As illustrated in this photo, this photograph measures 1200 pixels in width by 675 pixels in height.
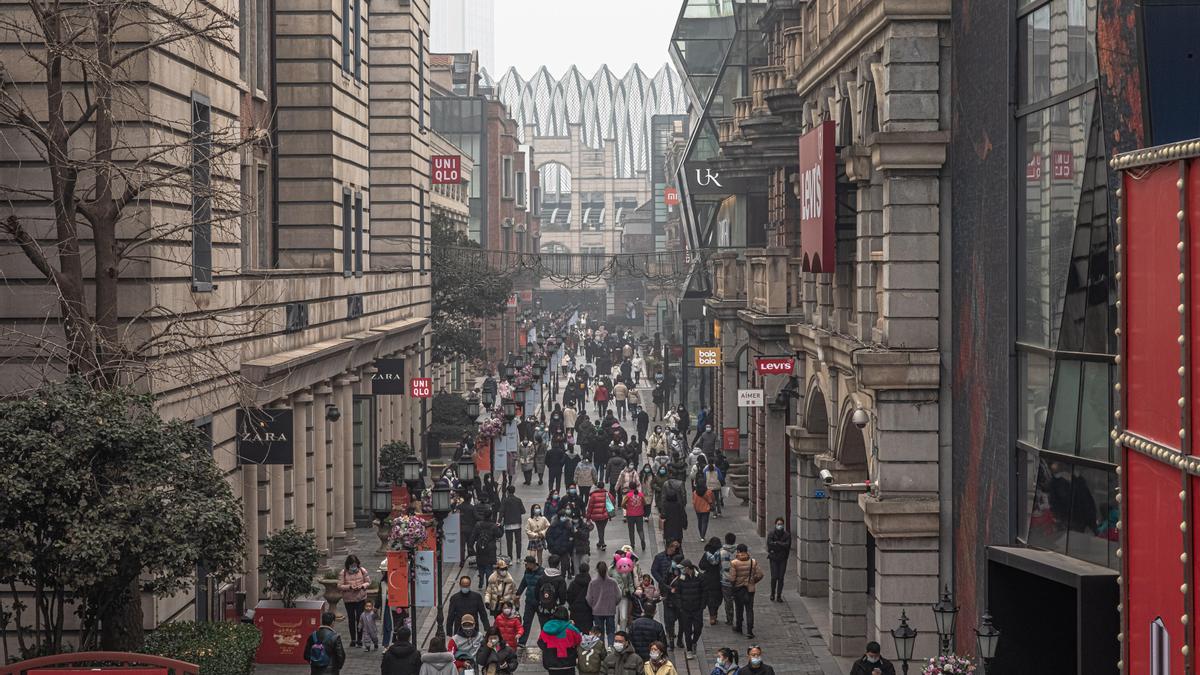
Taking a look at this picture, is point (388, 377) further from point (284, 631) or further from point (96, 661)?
point (96, 661)

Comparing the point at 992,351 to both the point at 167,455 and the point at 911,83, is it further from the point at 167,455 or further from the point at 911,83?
the point at 167,455

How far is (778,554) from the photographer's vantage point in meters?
31.9

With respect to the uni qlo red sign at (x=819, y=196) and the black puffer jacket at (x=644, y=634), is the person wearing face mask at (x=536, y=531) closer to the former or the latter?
A: the uni qlo red sign at (x=819, y=196)

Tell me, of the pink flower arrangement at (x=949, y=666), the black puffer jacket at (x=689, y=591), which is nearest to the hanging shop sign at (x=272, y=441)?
the black puffer jacket at (x=689, y=591)

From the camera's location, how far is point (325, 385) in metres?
36.6

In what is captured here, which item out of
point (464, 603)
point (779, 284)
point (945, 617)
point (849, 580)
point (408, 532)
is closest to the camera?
point (945, 617)

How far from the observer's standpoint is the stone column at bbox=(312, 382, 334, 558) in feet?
117

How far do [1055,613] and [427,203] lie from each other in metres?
41.2

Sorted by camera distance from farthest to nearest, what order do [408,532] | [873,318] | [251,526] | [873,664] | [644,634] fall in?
[251,526] → [408,532] → [873,318] → [644,634] → [873,664]

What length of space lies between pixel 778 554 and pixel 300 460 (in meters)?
9.51

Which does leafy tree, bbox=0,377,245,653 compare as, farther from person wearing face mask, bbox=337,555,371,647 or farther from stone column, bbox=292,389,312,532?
stone column, bbox=292,389,312,532

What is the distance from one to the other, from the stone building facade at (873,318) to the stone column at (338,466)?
11081 mm

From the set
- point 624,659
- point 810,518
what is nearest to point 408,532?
point 624,659

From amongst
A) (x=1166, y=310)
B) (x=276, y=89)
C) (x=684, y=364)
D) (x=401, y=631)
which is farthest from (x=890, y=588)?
(x=684, y=364)
